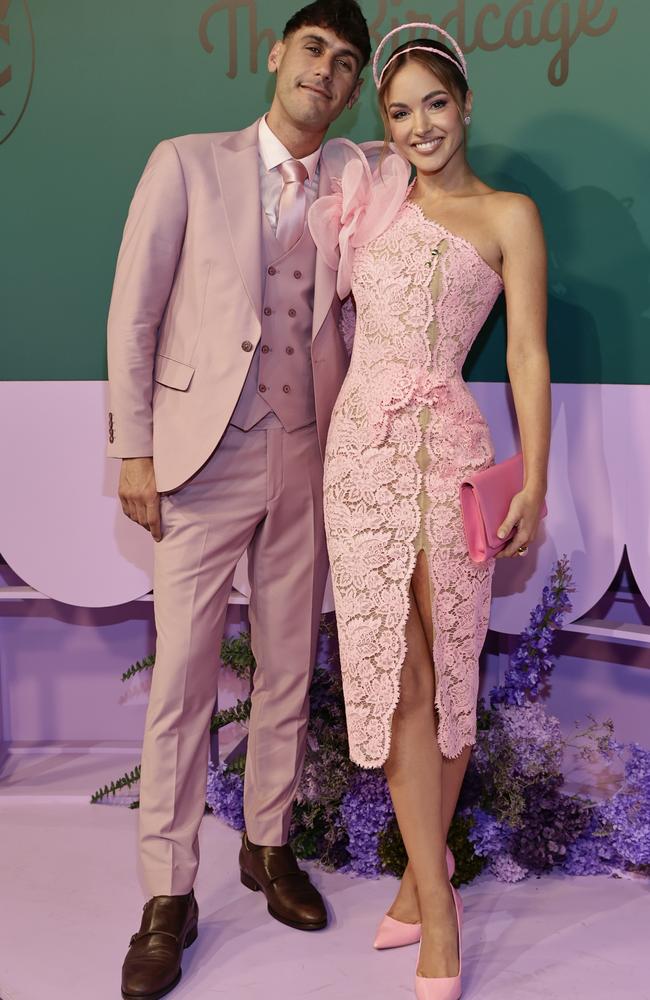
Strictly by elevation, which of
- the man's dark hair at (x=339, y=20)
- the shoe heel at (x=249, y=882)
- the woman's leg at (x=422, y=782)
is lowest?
the shoe heel at (x=249, y=882)

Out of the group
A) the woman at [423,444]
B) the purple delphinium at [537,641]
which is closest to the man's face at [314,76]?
the woman at [423,444]

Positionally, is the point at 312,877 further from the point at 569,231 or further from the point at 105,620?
the point at 569,231

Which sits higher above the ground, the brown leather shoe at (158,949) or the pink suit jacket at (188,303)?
the pink suit jacket at (188,303)

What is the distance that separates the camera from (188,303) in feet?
7.56

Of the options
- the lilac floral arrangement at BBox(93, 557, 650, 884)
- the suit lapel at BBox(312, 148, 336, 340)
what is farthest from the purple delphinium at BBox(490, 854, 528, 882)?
the suit lapel at BBox(312, 148, 336, 340)

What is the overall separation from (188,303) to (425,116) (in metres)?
0.67

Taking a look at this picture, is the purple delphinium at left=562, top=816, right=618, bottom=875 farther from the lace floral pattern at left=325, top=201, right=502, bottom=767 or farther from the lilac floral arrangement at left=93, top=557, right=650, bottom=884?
the lace floral pattern at left=325, top=201, right=502, bottom=767

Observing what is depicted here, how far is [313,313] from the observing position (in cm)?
235

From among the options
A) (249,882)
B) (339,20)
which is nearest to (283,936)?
(249,882)

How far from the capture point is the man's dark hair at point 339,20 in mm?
2330

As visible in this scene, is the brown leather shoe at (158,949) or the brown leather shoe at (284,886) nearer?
the brown leather shoe at (158,949)

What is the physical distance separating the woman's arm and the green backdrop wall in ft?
2.49

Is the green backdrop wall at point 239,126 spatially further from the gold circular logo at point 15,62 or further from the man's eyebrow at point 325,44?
the man's eyebrow at point 325,44

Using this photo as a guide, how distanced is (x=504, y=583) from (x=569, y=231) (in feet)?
3.38
